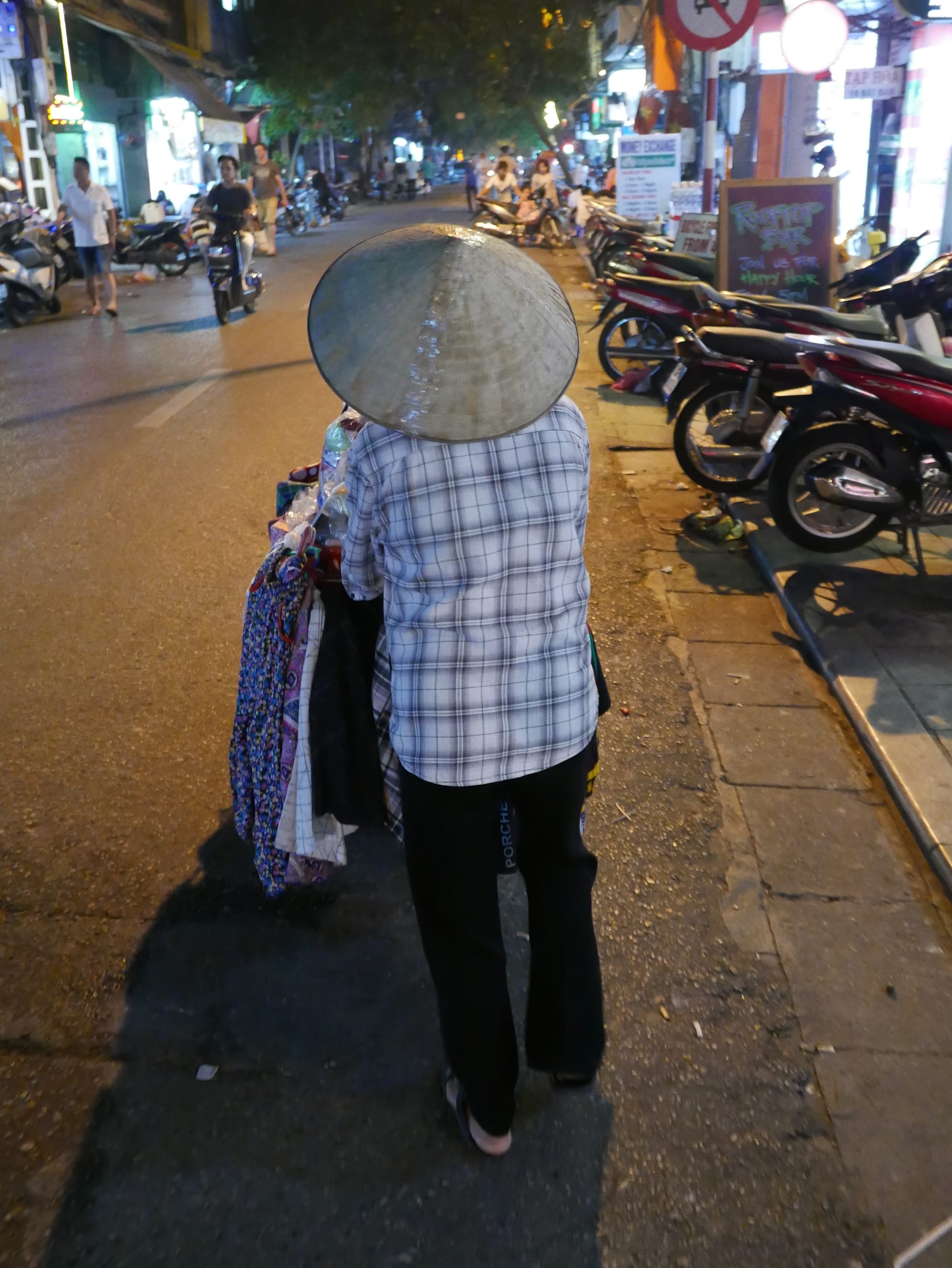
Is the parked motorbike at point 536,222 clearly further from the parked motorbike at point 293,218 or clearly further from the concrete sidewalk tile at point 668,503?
the concrete sidewalk tile at point 668,503

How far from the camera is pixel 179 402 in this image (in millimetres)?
9617

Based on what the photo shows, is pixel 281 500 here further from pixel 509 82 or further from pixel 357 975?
pixel 509 82

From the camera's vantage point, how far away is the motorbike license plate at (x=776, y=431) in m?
5.82

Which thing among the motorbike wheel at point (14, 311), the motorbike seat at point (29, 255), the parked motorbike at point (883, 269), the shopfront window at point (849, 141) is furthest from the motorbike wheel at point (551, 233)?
the parked motorbike at point (883, 269)

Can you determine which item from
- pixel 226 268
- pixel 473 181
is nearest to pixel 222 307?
pixel 226 268

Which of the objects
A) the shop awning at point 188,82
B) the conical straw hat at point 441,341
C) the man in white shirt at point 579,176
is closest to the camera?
the conical straw hat at point 441,341

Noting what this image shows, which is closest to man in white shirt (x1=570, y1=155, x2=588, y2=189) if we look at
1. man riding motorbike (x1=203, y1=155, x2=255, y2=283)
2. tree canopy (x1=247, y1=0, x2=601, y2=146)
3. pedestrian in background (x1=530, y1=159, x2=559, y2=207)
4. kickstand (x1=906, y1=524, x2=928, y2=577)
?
pedestrian in background (x1=530, y1=159, x2=559, y2=207)

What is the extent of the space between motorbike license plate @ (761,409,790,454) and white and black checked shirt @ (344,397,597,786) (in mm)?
3913

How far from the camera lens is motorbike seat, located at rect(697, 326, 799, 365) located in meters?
6.12

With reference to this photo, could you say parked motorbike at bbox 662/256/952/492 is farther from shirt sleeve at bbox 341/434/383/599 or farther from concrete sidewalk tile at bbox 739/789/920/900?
shirt sleeve at bbox 341/434/383/599

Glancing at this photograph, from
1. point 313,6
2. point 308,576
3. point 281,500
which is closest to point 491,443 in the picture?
point 308,576

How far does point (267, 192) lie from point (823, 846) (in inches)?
930

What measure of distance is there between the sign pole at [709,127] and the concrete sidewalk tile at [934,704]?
7903 mm

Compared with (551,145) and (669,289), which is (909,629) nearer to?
(669,289)
